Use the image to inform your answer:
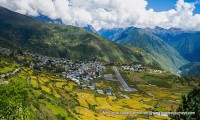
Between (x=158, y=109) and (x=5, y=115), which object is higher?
(x=5, y=115)

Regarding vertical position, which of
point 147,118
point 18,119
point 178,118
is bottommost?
point 147,118

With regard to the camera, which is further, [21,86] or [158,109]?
[158,109]

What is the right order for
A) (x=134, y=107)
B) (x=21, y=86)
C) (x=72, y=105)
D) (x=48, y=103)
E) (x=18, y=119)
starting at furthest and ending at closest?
1. (x=134, y=107)
2. (x=72, y=105)
3. (x=48, y=103)
4. (x=21, y=86)
5. (x=18, y=119)

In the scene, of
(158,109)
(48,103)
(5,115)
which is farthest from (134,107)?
(5,115)

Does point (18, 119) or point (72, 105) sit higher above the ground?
point (18, 119)

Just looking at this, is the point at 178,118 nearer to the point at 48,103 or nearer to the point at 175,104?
the point at 48,103

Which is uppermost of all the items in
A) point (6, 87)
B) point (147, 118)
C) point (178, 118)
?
point (6, 87)

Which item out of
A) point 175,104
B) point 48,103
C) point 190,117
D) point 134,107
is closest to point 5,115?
point 190,117

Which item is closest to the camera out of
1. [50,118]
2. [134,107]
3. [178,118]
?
[50,118]

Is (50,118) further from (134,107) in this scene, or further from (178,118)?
(134,107)
